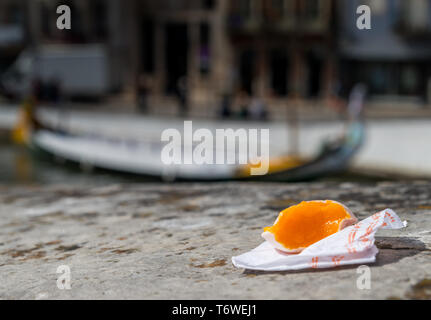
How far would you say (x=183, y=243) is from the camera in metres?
3.60

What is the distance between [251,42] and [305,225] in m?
34.2

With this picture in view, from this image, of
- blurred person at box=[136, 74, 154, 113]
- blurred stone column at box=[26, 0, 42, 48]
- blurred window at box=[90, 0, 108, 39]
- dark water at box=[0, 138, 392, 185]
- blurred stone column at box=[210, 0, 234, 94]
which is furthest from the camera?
blurred stone column at box=[26, 0, 42, 48]

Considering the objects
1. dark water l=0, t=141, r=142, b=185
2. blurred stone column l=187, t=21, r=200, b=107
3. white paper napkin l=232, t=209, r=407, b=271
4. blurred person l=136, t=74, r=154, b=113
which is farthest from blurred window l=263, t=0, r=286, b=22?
white paper napkin l=232, t=209, r=407, b=271

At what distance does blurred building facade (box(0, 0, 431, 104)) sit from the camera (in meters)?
34.0

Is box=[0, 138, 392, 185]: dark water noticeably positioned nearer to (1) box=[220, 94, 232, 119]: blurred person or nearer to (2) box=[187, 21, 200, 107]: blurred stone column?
(1) box=[220, 94, 232, 119]: blurred person

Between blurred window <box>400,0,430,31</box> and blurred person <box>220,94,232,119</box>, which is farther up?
blurred window <box>400,0,430,31</box>

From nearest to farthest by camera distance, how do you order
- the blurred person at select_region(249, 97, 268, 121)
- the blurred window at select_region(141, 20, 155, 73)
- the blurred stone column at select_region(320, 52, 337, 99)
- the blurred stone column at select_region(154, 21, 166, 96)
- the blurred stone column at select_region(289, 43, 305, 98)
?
1. the blurred person at select_region(249, 97, 268, 121)
2. the blurred stone column at select_region(320, 52, 337, 99)
3. the blurred stone column at select_region(289, 43, 305, 98)
4. the blurred stone column at select_region(154, 21, 166, 96)
5. the blurred window at select_region(141, 20, 155, 73)

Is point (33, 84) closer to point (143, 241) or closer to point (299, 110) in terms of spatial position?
point (299, 110)

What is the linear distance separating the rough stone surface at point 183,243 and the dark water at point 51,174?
1455cm

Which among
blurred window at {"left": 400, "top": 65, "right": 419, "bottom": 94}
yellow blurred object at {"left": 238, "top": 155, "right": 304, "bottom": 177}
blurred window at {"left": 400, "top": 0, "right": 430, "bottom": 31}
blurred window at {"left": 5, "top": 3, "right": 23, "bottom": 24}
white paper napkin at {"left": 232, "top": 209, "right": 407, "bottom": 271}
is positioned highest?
blurred window at {"left": 5, "top": 3, "right": 23, "bottom": 24}

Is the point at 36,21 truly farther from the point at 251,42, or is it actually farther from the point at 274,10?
the point at 274,10

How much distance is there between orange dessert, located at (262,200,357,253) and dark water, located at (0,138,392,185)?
16479mm

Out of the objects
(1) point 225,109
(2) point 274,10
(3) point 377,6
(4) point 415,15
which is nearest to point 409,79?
(4) point 415,15

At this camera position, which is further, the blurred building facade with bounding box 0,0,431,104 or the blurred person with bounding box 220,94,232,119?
the blurred building facade with bounding box 0,0,431,104
